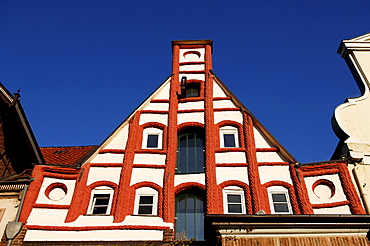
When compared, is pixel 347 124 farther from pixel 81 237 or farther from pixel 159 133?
pixel 81 237

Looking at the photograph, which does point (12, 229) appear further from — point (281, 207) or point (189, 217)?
point (281, 207)

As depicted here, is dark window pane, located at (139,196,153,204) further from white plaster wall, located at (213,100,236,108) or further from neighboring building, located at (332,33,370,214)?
neighboring building, located at (332,33,370,214)

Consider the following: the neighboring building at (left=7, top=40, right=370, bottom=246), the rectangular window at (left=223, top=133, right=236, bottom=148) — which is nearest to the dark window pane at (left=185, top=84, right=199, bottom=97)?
the neighboring building at (left=7, top=40, right=370, bottom=246)

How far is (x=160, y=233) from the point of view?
481 inches

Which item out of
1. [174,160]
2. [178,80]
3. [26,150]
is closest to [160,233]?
[174,160]

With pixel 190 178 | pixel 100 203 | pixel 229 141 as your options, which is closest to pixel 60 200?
pixel 100 203

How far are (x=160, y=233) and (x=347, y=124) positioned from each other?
847 cm

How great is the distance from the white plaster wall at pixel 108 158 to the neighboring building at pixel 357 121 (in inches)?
338

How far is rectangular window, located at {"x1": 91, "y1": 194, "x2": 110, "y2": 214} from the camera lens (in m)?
13.1

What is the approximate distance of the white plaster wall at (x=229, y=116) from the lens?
624 inches

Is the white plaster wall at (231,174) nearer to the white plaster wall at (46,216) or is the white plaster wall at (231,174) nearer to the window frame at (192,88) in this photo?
the window frame at (192,88)

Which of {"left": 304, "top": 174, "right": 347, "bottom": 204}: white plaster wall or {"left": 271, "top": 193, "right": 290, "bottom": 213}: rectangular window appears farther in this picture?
{"left": 271, "top": 193, "right": 290, "bottom": 213}: rectangular window

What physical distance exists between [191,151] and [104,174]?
3614 millimetres

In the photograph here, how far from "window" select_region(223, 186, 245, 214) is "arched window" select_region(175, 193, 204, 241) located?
92cm
